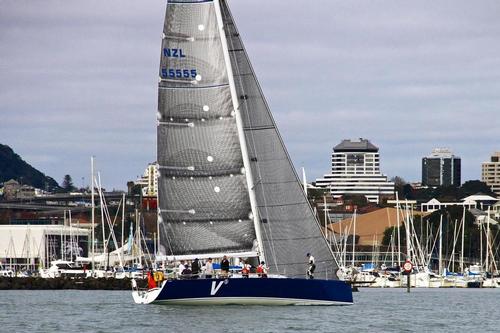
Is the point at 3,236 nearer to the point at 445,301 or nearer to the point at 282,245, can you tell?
the point at 445,301

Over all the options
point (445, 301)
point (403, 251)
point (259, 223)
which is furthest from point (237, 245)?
point (403, 251)

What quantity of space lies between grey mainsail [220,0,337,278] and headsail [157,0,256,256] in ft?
1.62

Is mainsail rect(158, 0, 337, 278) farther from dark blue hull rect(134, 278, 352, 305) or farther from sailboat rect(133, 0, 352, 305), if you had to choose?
dark blue hull rect(134, 278, 352, 305)

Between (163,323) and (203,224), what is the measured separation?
4.79 metres

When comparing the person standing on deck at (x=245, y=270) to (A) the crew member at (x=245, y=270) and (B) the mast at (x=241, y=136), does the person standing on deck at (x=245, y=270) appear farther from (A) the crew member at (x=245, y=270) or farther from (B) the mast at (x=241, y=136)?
(B) the mast at (x=241, y=136)

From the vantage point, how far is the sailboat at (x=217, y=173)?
136 ft

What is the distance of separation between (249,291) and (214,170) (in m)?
3.43

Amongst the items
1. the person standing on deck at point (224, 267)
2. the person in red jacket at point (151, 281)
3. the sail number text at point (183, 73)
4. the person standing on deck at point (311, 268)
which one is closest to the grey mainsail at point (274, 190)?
the person standing on deck at point (311, 268)

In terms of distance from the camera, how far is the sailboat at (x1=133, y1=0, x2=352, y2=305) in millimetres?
41438

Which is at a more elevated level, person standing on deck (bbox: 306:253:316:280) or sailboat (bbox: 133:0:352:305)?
sailboat (bbox: 133:0:352:305)

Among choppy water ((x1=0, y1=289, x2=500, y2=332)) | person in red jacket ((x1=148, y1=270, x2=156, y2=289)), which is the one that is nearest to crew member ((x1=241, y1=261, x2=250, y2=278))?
choppy water ((x1=0, y1=289, x2=500, y2=332))

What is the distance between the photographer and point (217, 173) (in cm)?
4169

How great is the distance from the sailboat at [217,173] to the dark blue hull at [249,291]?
0.19 ft

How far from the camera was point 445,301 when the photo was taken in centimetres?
5938
